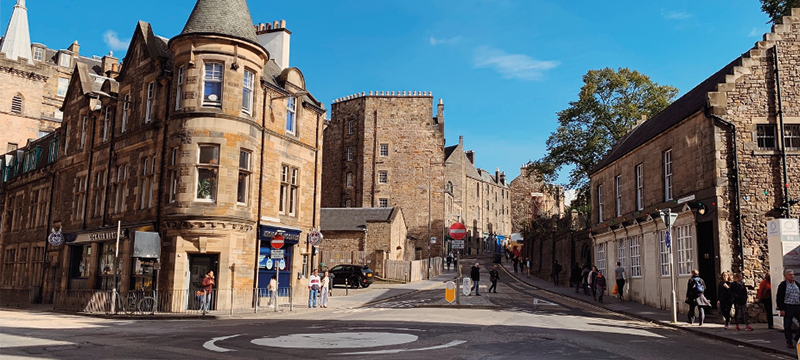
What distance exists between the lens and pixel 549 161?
4791cm

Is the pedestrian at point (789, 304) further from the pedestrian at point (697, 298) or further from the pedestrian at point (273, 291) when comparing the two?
the pedestrian at point (273, 291)

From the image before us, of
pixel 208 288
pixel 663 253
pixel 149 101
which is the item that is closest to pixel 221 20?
pixel 149 101

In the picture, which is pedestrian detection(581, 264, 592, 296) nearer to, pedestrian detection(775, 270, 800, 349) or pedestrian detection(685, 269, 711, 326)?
pedestrian detection(685, 269, 711, 326)

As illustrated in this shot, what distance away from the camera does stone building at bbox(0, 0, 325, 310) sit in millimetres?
22828

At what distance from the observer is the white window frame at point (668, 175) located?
76.1 ft

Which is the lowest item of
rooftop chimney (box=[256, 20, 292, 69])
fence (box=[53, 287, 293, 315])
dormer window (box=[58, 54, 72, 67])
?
fence (box=[53, 287, 293, 315])

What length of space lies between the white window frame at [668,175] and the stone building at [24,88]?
155 feet

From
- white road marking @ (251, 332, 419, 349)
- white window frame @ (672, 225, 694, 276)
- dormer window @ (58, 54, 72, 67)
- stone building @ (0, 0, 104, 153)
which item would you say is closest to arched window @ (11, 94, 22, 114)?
stone building @ (0, 0, 104, 153)

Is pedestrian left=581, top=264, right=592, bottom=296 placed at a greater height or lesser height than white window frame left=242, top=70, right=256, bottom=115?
lesser

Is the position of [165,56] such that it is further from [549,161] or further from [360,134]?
[360,134]

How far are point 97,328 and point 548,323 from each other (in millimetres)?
12102

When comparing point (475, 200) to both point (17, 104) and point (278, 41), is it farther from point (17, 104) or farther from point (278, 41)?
point (278, 41)

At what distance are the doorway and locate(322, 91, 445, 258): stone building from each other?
41733mm

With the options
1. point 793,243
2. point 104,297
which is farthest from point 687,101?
point 104,297
